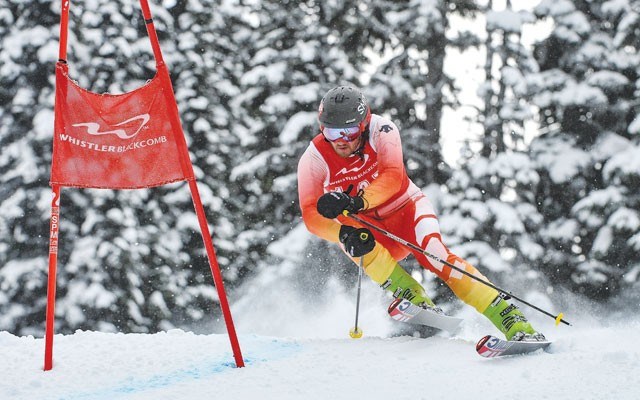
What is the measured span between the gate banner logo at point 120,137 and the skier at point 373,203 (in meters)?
1.16

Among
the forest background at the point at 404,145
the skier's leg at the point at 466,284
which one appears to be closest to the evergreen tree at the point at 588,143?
the forest background at the point at 404,145

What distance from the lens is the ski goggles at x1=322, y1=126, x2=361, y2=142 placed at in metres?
5.93

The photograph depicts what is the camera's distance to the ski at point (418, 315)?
5832mm

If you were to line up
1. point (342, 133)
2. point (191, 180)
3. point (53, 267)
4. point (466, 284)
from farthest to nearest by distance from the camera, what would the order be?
point (342, 133) → point (466, 284) → point (191, 180) → point (53, 267)

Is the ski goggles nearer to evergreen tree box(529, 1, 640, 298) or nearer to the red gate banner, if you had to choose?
the red gate banner

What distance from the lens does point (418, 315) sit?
596 cm

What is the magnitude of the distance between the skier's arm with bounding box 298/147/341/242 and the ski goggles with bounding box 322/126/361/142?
298mm

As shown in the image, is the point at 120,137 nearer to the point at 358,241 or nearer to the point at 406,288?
the point at 358,241

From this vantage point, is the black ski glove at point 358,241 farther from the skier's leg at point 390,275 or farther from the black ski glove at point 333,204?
the skier's leg at point 390,275

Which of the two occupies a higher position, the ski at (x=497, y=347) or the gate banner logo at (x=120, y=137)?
the ski at (x=497, y=347)

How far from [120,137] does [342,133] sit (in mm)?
1701

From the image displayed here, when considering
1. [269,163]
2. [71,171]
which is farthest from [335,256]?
[71,171]

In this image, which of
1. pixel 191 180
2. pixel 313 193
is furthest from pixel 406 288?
pixel 191 180

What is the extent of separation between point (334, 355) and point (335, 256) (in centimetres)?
779
